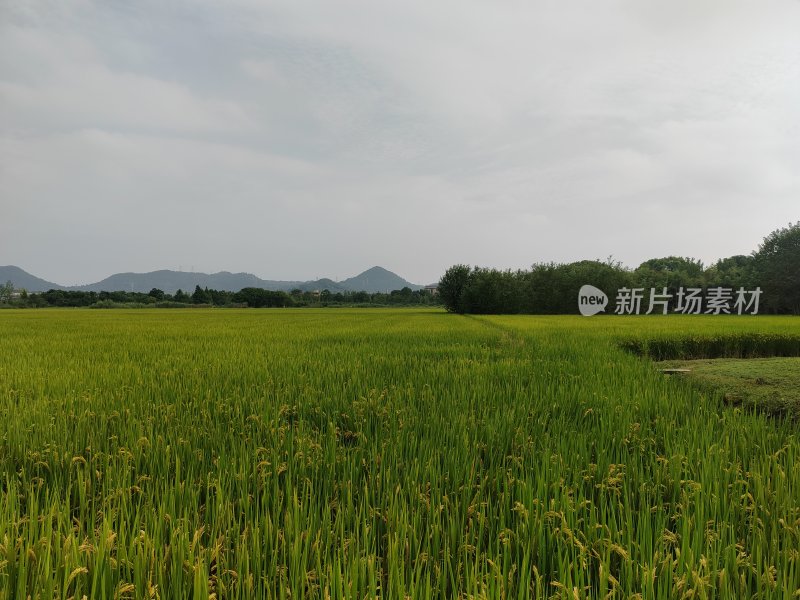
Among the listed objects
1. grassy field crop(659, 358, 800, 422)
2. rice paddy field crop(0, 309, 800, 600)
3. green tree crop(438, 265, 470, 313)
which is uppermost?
green tree crop(438, 265, 470, 313)

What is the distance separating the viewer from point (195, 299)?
92.2 m

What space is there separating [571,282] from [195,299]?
3138 inches

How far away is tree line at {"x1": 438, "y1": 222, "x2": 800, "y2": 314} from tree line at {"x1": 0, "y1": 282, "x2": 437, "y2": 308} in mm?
40945

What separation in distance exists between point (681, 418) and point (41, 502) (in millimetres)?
4965

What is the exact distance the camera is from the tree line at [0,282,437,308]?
222ft

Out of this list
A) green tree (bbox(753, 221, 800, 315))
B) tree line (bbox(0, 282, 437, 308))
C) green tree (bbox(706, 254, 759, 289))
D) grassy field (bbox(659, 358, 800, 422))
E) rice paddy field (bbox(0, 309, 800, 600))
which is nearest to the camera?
rice paddy field (bbox(0, 309, 800, 600))

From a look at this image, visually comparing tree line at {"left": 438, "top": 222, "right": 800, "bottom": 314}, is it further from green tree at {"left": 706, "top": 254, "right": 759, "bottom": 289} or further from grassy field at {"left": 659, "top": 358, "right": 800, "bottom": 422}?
grassy field at {"left": 659, "top": 358, "right": 800, "bottom": 422}

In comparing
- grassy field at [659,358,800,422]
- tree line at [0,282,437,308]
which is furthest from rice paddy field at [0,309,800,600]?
tree line at [0,282,437,308]

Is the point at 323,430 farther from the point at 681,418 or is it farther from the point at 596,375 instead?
the point at 596,375

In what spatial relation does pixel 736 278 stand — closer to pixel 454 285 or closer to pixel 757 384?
pixel 454 285

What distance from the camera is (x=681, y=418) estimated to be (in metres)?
→ 3.88

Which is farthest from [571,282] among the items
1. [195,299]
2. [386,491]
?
[195,299]

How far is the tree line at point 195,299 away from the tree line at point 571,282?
40.9 meters

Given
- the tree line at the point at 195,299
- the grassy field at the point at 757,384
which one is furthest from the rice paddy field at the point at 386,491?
the tree line at the point at 195,299
